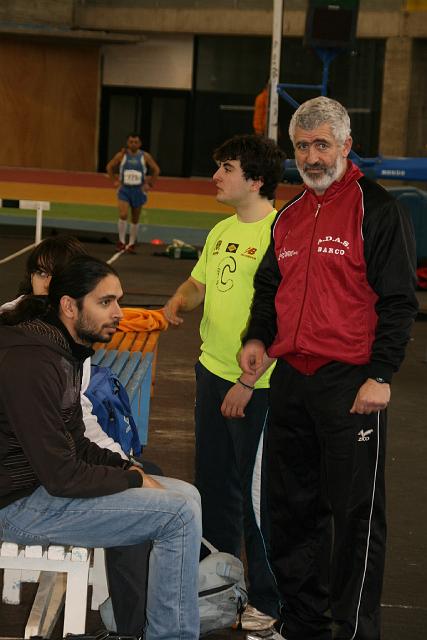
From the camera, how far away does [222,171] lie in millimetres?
4684

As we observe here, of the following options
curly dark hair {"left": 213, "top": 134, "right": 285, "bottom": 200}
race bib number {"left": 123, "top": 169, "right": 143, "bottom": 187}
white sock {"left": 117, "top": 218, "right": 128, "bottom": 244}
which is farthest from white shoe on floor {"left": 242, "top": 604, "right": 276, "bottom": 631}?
race bib number {"left": 123, "top": 169, "right": 143, "bottom": 187}

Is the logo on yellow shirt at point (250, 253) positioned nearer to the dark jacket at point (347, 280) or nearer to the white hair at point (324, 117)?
the dark jacket at point (347, 280)

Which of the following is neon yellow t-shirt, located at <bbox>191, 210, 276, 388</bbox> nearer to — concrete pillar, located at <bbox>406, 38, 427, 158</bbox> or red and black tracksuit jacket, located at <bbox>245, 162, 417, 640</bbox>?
red and black tracksuit jacket, located at <bbox>245, 162, 417, 640</bbox>

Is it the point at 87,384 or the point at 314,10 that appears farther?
the point at 314,10

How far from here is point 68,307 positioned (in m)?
3.84

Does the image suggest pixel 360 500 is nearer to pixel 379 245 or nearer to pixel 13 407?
pixel 379 245

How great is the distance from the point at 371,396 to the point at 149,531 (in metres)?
0.85

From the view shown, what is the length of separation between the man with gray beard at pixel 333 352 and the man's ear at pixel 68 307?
0.73m

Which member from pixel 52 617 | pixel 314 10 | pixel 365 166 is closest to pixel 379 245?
pixel 52 617

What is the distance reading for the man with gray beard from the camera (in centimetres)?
396

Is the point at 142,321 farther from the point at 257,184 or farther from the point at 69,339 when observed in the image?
the point at 69,339

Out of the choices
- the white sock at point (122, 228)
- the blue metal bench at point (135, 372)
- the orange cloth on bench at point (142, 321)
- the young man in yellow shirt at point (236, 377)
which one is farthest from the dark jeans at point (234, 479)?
the white sock at point (122, 228)

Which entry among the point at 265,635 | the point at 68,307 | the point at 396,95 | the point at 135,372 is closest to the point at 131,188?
the point at 135,372

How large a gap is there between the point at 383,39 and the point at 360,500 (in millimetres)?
30223
